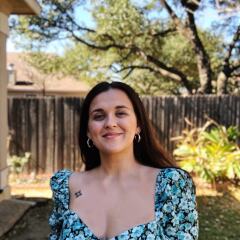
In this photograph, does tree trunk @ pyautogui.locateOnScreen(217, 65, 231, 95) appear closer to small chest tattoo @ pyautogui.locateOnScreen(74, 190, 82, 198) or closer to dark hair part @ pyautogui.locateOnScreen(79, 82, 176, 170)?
dark hair part @ pyautogui.locateOnScreen(79, 82, 176, 170)

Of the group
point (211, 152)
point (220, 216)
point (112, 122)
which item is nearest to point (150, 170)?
point (112, 122)

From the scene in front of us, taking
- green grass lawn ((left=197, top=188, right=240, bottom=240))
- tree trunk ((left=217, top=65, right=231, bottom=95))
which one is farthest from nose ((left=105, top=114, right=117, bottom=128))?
tree trunk ((left=217, top=65, right=231, bottom=95))

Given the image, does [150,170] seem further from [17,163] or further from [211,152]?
[17,163]

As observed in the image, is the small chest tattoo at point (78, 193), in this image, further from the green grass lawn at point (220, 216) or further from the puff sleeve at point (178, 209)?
the green grass lawn at point (220, 216)

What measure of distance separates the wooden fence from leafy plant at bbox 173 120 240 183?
0.34 m

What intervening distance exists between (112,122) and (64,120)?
26.3 ft

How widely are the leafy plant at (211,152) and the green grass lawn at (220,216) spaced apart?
1.36 ft

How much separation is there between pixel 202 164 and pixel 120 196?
6804 millimetres

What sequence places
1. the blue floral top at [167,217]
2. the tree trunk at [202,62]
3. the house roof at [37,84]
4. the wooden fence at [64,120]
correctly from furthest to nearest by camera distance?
1. the house roof at [37,84]
2. the tree trunk at [202,62]
3. the wooden fence at [64,120]
4. the blue floral top at [167,217]

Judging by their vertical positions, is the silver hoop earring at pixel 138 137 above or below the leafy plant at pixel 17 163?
above

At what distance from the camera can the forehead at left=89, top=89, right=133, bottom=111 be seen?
65.1 inches

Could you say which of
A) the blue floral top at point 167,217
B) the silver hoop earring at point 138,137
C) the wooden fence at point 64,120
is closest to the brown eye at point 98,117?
the silver hoop earring at point 138,137

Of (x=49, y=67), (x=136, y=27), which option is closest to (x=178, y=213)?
(x=136, y=27)

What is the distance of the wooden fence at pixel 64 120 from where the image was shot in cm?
948
